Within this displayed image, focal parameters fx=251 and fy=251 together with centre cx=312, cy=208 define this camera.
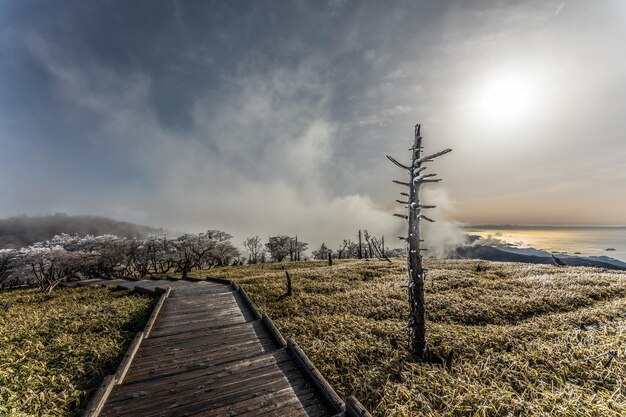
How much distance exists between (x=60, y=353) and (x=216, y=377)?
6.09 m

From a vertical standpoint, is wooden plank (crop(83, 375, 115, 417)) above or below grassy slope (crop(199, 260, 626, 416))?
above

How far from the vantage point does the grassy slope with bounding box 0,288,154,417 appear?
19.8ft

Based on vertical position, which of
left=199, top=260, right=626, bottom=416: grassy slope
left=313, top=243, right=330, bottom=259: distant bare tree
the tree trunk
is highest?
the tree trunk

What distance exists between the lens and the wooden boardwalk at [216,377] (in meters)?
5.44

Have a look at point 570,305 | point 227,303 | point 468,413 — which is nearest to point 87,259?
point 227,303

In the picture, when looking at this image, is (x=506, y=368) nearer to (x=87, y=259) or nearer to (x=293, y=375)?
(x=293, y=375)

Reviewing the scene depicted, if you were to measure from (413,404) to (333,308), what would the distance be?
26.8 feet

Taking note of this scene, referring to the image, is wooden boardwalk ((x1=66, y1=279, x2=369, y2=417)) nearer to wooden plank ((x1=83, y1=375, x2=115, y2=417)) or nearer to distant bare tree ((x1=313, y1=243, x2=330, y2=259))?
wooden plank ((x1=83, y1=375, x2=115, y2=417))

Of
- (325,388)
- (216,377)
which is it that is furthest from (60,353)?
(325,388)

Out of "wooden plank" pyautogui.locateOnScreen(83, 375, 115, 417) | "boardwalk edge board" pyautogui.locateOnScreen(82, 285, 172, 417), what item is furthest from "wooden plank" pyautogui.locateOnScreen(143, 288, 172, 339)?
"wooden plank" pyautogui.locateOnScreen(83, 375, 115, 417)

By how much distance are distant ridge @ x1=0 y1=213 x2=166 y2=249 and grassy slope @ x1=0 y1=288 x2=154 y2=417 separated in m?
103

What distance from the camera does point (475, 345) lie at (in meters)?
9.31

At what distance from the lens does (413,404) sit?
6309 millimetres

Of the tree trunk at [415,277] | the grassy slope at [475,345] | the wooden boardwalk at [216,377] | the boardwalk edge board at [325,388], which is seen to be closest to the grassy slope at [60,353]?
the wooden boardwalk at [216,377]
